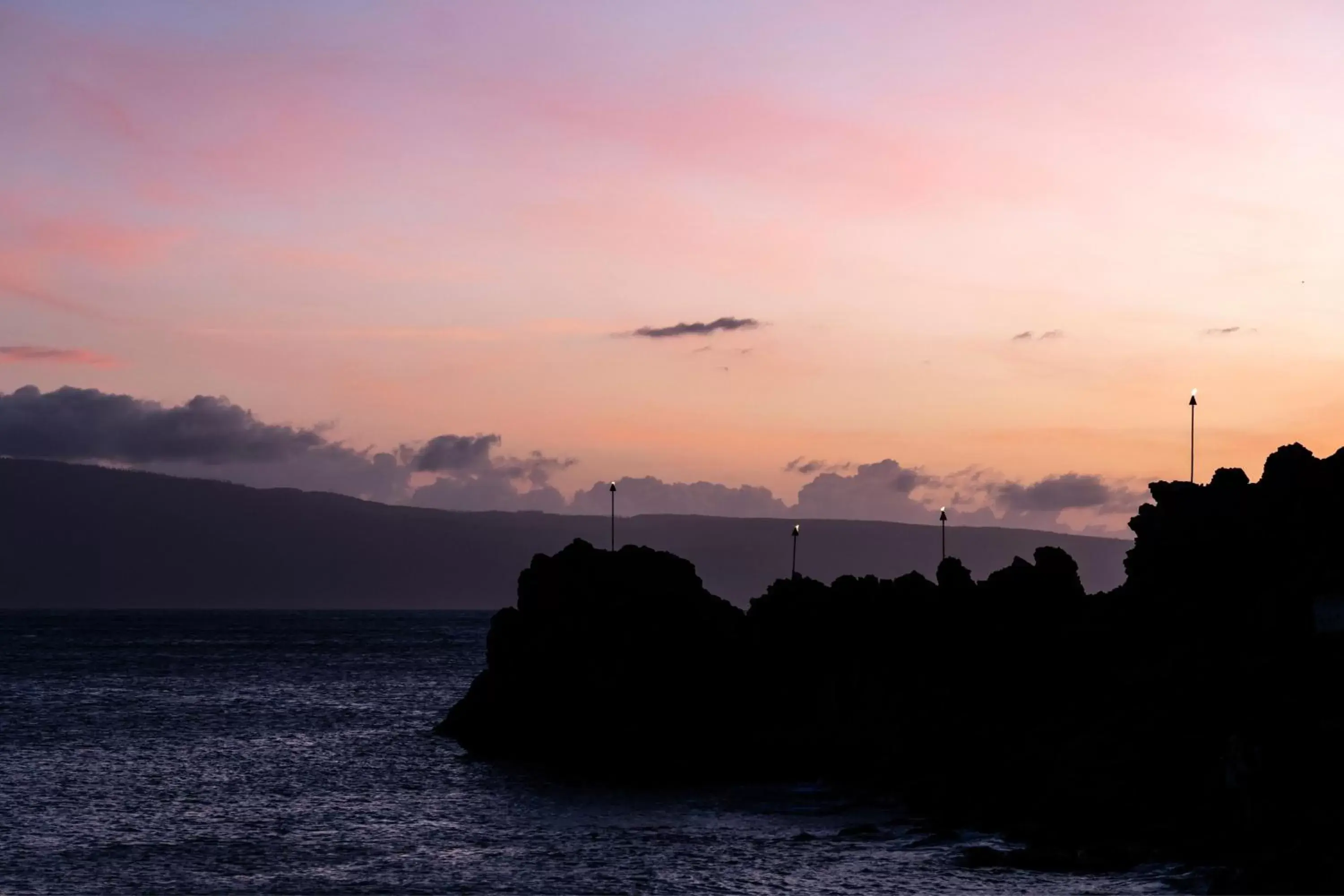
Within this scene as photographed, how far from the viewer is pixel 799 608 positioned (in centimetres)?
7544

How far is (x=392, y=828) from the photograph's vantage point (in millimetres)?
57875

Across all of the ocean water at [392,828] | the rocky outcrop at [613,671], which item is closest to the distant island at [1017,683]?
the rocky outcrop at [613,671]

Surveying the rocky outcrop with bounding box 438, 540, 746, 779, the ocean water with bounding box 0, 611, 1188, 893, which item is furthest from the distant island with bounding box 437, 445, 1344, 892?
the ocean water with bounding box 0, 611, 1188, 893

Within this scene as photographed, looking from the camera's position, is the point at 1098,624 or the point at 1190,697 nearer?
the point at 1190,697

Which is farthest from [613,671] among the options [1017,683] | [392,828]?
[1017,683]

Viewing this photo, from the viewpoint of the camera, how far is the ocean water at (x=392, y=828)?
4662 cm

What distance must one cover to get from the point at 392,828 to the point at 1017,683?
29526 millimetres

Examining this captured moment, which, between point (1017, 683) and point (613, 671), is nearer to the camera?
point (1017, 683)

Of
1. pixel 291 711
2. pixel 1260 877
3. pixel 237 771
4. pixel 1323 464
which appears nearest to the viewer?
pixel 1260 877

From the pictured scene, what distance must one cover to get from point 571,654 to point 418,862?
76.0ft

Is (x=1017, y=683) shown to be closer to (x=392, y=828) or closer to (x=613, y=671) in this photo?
(x=613, y=671)

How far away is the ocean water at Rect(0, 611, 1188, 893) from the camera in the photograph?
4662 cm

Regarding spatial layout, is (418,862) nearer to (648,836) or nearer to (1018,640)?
(648,836)

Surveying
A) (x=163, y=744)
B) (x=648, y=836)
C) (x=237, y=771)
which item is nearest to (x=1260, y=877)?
(x=648, y=836)
